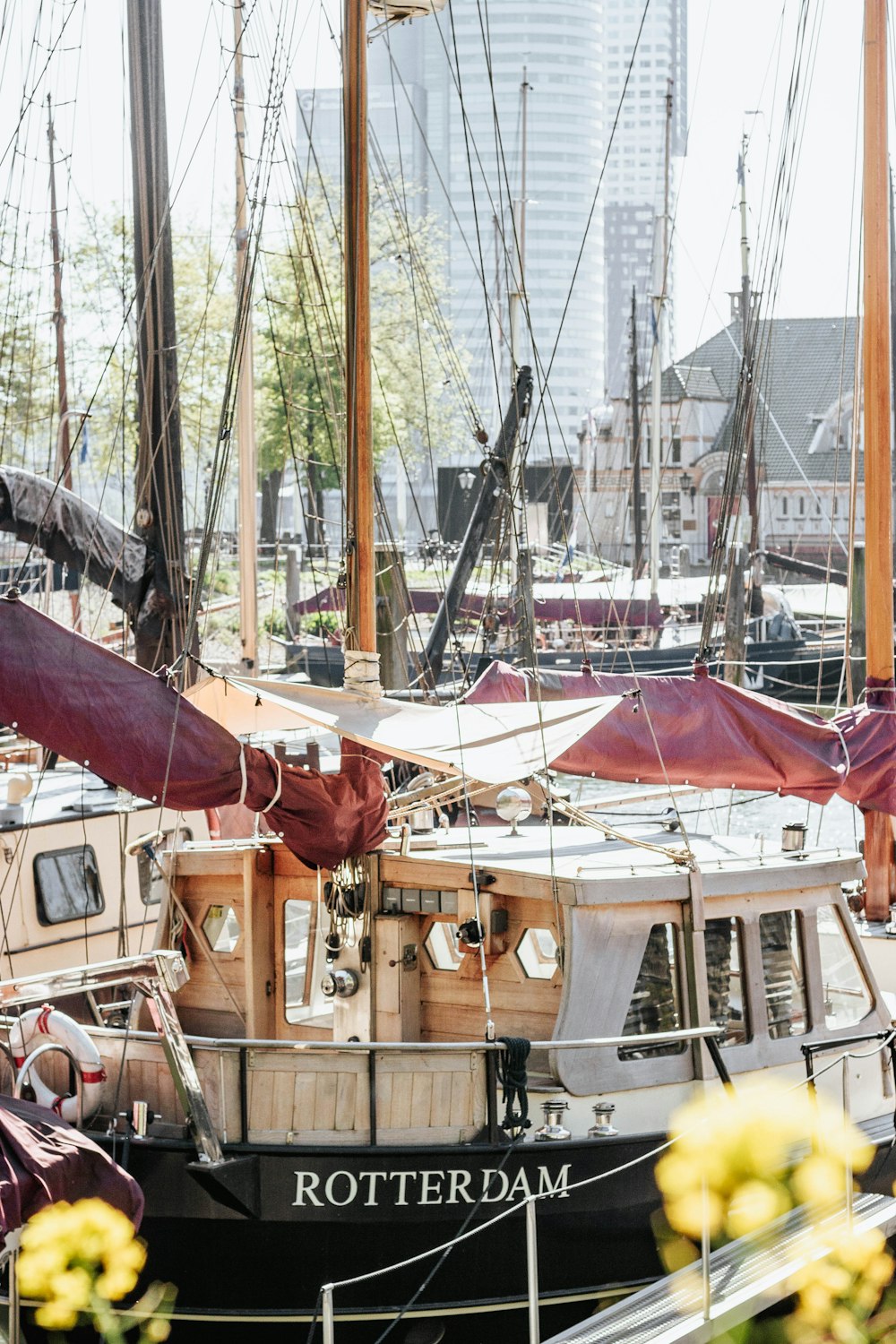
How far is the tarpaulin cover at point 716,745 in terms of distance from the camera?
39.0 ft

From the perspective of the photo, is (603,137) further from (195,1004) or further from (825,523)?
(195,1004)

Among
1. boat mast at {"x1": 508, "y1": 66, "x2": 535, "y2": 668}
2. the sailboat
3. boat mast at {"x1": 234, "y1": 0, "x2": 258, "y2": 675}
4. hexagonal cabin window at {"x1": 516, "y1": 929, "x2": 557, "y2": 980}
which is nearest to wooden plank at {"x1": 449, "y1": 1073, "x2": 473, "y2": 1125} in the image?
the sailboat

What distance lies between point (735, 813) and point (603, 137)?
155 metres

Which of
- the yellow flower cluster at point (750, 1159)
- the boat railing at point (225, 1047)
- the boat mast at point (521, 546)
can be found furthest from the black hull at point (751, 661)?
the boat railing at point (225, 1047)

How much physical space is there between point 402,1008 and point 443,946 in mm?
454

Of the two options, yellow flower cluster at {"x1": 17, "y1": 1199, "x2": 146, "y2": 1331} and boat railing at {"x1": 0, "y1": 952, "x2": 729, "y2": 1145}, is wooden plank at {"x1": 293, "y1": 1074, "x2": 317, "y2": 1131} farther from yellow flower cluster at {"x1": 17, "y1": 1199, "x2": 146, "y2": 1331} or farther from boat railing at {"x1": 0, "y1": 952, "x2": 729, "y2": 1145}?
yellow flower cluster at {"x1": 17, "y1": 1199, "x2": 146, "y2": 1331}

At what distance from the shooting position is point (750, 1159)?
945cm

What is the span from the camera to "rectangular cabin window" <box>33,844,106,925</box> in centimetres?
1460

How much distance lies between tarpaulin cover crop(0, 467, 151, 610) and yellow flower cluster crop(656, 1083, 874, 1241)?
25.8 feet

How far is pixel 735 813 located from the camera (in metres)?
30.0

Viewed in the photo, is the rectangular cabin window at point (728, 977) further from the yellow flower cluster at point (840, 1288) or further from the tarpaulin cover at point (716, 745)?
the tarpaulin cover at point (716, 745)

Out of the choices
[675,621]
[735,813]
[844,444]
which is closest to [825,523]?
[844,444]

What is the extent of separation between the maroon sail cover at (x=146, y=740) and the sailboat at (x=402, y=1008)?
17 millimetres

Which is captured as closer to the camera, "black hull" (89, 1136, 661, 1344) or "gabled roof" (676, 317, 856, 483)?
"black hull" (89, 1136, 661, 1344)
